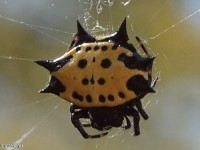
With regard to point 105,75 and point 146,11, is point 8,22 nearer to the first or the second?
point 146,11

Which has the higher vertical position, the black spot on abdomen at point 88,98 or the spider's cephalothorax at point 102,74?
the spider's cephalothorax at point 102,74

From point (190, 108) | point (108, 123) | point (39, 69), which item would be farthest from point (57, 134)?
point (108, 123)

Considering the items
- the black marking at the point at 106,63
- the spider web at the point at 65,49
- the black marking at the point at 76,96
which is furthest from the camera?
the spider web at the point at 65,49

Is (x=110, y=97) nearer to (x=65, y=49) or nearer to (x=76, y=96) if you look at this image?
(x=76, y=96)

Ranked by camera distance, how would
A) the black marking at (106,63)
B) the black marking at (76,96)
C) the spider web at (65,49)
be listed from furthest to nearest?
the spider web at (65,49)
the black marking at (76,96)
the black marking at (106,63)

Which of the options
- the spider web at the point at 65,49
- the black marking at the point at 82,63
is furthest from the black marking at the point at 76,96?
the spider web at the point at 65,49

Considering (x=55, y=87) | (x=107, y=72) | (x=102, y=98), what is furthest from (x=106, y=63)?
(x=55, y=87)

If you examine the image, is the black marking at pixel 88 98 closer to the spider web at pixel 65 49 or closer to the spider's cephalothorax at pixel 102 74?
the spider's cephalothorax at pixel 102 74
